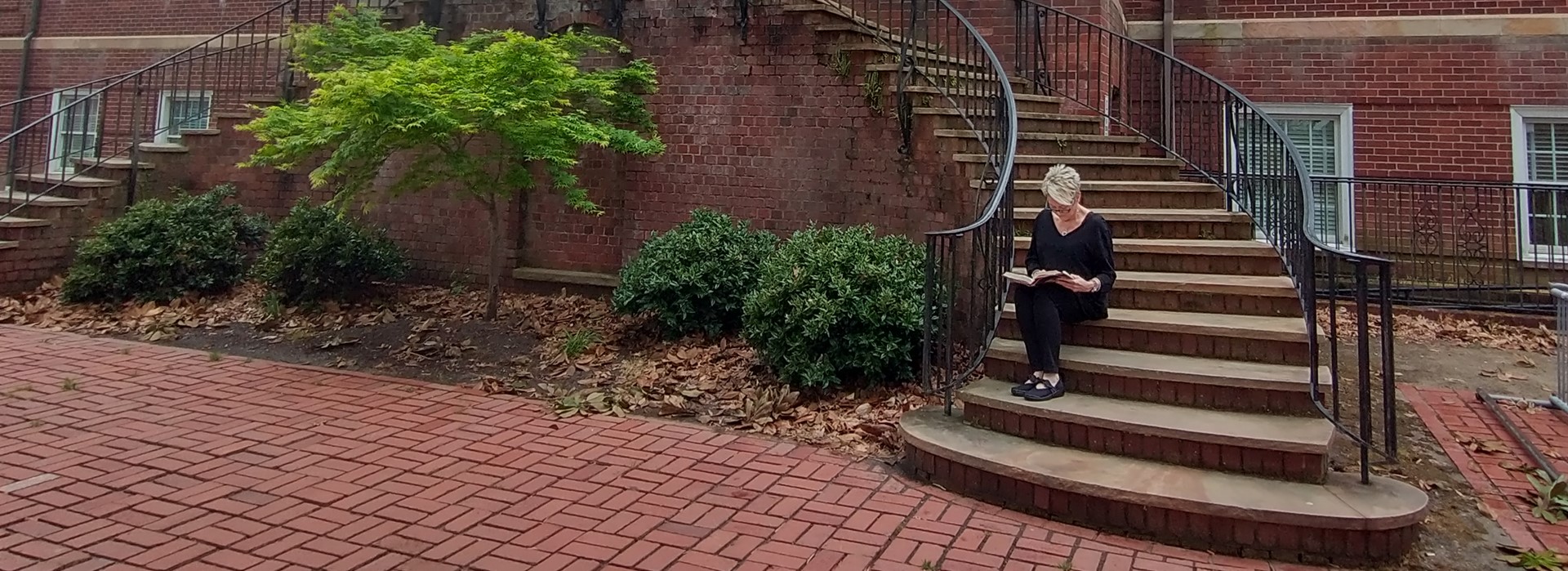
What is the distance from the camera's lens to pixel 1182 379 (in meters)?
4.32

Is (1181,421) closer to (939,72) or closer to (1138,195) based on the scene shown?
(1138,195)

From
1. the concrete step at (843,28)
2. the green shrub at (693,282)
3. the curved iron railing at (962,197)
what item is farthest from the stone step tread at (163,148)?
the curved iron railing at (962,197)

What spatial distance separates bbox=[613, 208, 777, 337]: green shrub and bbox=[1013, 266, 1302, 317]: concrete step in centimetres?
265

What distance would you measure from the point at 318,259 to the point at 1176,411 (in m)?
7.31

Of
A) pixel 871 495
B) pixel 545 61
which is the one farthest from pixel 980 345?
pixel 545 61

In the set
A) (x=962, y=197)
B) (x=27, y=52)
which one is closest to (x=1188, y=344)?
(x=962, y=197)

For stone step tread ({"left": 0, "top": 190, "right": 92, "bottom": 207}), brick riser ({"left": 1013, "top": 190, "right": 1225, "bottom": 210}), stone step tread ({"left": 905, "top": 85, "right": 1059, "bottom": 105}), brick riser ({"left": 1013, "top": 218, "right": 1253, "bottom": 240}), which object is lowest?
brick riser ({"left": 1013, "top": 218, "right": 1253, "bottom": 240})

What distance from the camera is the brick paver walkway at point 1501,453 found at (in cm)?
376

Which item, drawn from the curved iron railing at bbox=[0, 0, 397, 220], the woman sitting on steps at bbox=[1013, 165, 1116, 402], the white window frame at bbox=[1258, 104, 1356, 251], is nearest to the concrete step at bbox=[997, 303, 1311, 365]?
the woman sitting on steps at bbox=[1013, 165, 1116, 402]

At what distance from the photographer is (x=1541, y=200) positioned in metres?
9.05

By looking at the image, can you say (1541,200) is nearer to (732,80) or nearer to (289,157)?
(732,80)

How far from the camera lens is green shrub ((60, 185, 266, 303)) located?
8.33 m

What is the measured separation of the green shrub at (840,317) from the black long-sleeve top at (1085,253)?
1123 millimetres

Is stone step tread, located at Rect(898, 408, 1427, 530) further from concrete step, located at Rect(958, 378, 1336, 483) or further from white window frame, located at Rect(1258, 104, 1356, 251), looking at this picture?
white window frame, located at Rect(1258, 104, 1356, 251)
